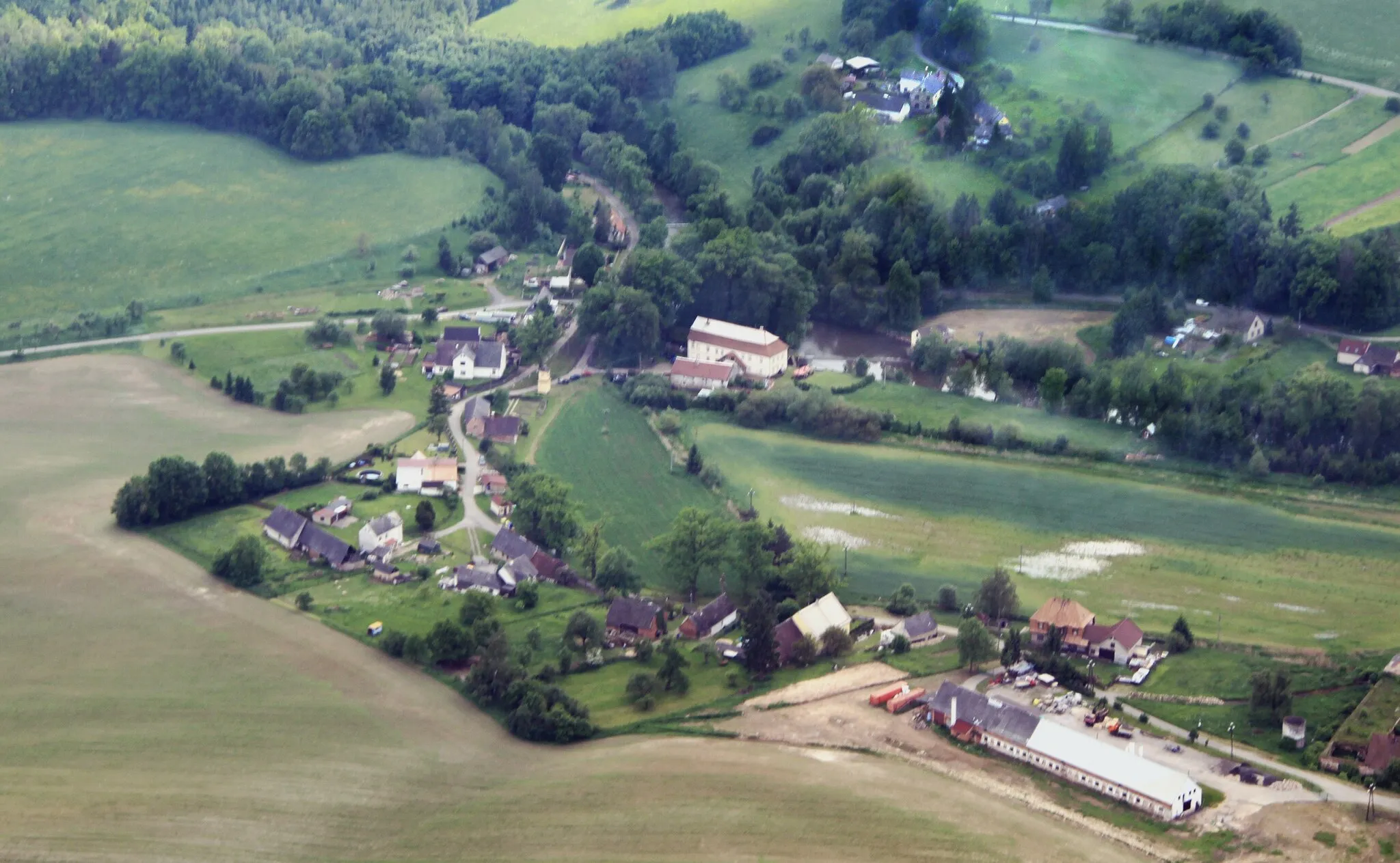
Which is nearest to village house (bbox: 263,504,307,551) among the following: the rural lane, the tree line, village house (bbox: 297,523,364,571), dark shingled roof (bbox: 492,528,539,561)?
village house (bbox: 297,523,364,571)

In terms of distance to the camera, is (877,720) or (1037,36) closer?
(877,720)

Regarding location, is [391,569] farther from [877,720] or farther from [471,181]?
[471,181]

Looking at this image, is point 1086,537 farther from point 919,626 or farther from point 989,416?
point 989,416

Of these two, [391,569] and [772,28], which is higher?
[772,28]

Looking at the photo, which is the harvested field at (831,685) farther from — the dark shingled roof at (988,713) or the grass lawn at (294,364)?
the grass lawn at (294,364)

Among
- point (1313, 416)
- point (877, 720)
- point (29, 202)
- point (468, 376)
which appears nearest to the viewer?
point (877, 720)

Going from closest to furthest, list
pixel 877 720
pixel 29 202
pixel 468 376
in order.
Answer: pixel 877 720, pixel 468 376, pixel 29 202

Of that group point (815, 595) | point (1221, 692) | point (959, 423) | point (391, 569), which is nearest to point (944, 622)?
point (815, 595)
